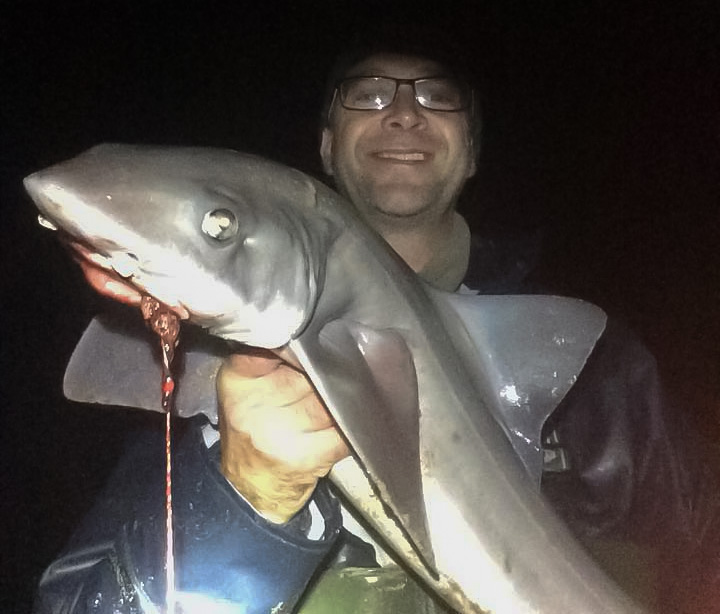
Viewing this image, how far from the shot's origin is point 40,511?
21.0 feet

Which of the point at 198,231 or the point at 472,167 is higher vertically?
the point at 198,231

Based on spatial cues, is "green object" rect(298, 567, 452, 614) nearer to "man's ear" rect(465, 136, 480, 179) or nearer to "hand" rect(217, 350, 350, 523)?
"hand" rect(217, 350, 350, 523)

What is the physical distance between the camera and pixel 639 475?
1964 millimetres

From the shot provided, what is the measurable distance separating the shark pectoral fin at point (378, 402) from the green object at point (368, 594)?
1.08ft

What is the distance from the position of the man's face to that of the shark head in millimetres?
985

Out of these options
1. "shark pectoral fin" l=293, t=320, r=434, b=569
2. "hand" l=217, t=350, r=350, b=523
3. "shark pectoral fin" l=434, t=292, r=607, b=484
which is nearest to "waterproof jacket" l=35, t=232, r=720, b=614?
"hand" l=217, t=350, r=350, b=523

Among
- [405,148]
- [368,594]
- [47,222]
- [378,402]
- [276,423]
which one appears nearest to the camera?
[47,222]

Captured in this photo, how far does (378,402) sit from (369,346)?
114 mm

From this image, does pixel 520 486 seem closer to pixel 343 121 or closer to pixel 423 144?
pixel 423 144

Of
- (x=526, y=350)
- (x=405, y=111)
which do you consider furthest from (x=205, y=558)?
(x=405, y=111)

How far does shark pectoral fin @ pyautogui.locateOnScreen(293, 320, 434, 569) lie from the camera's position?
3.82 feet

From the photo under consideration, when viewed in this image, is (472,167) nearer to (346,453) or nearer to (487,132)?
(346,453)

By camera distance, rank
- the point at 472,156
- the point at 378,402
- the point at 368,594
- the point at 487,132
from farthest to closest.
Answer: the point at 487,132 → the point at 472,156 → the point at 368,594 → the point at 378,402

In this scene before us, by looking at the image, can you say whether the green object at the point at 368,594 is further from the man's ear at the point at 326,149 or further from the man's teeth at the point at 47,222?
the man's ear at the point at 326,149
